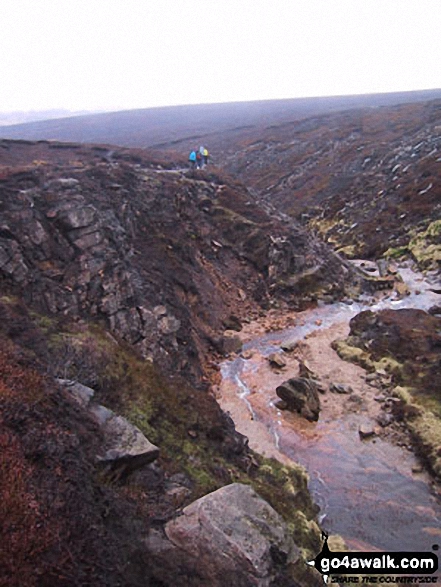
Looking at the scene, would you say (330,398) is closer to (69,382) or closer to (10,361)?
(69,382)

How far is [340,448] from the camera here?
64.4 ft

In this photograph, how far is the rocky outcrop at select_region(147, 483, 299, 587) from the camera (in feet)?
25.3

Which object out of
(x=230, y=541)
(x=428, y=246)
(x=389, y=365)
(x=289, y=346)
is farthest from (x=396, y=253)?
(x=230, y=541)

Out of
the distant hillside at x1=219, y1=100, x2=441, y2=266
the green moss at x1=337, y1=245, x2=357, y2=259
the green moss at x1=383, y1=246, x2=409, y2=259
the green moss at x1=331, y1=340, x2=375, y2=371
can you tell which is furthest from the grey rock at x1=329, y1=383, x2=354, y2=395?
the green moss at x1=337, y1=245, x2=357, y2=259

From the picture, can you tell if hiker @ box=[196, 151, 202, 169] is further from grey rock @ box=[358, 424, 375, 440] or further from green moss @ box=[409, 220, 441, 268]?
grey rock @ box=[358, 424, 375, 440]

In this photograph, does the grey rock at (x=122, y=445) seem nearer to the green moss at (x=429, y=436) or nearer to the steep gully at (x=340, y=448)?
the steep gully at (x=340, y=448)

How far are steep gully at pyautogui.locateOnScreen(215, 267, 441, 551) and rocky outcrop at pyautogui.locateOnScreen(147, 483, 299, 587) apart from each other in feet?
23.8

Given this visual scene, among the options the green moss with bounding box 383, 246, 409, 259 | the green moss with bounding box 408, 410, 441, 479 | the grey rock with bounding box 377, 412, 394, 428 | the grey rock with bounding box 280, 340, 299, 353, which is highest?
the green moss with bounding box 408, 410, 441, 479

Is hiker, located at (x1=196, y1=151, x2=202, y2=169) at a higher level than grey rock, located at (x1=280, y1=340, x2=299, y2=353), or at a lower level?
higher

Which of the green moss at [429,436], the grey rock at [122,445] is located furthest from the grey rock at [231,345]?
the grey rock at [122,445]

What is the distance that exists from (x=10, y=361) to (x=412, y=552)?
14134mm

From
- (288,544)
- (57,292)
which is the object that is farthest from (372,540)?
(57,292)

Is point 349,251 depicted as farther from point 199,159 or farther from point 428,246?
point 199,159

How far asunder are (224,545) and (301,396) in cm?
1503
